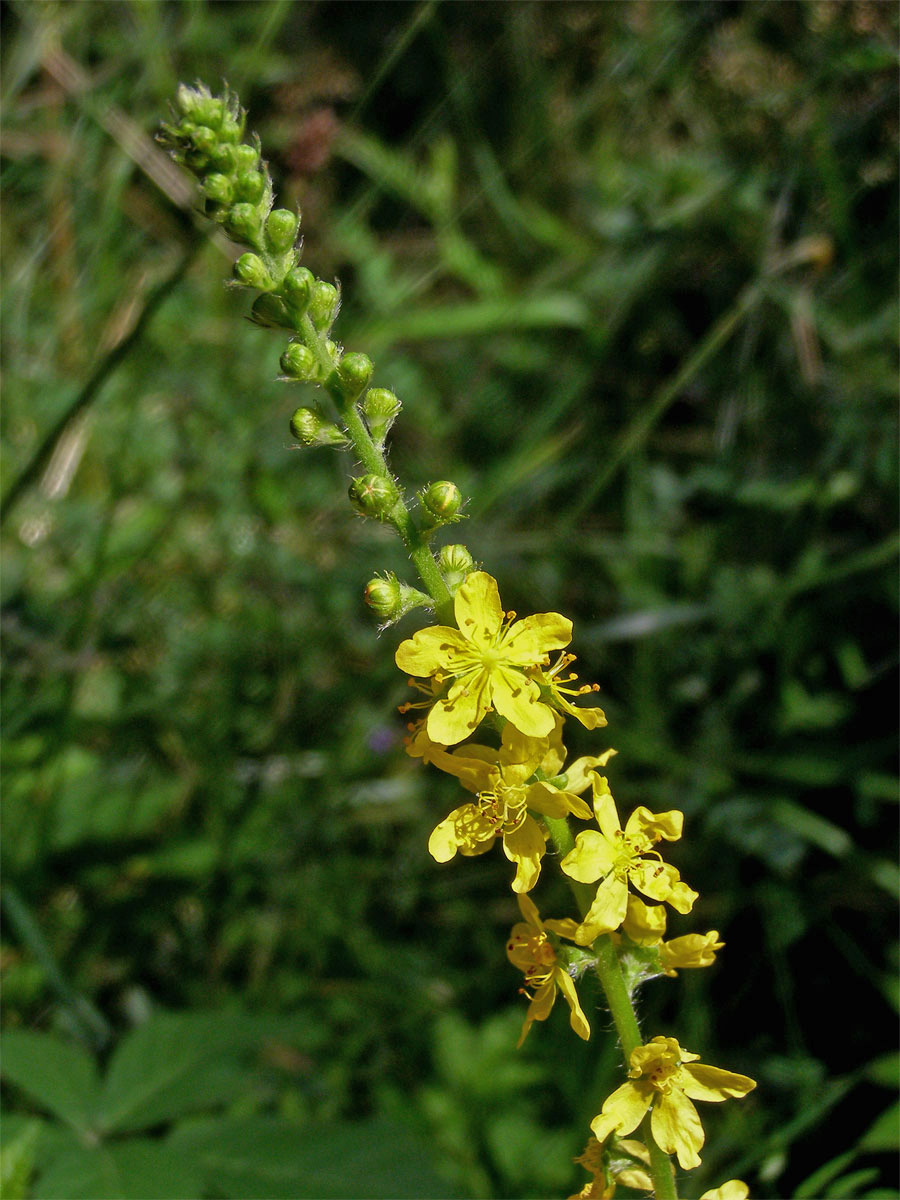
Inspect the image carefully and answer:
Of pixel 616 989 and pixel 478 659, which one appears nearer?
pixel 616 989

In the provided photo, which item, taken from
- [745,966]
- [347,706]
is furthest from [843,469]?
[347,706]

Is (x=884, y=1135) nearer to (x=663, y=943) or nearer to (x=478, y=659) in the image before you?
(x=663, y=943)

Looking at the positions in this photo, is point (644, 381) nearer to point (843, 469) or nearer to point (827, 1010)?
point (843, 469)

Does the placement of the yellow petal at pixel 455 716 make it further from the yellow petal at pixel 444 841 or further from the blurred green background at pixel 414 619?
the blurred green background at pixel 414 619

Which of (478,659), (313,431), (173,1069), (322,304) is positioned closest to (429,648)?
(478,659)

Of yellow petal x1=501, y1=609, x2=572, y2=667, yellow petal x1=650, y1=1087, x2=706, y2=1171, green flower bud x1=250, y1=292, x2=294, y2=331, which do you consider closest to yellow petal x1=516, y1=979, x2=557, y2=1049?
yellow petal x1=650, y1=1087, x2=706, y2=1171

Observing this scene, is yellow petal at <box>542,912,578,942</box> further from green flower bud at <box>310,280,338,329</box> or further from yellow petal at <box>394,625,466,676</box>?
green flower bud at <box>310,280,338,329</box>

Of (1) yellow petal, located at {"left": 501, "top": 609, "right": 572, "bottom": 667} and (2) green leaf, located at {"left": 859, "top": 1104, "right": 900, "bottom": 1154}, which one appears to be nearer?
(1) yellow petal, located at {"left": 501, "top": 609, "right": 572, "bottom": 667}
